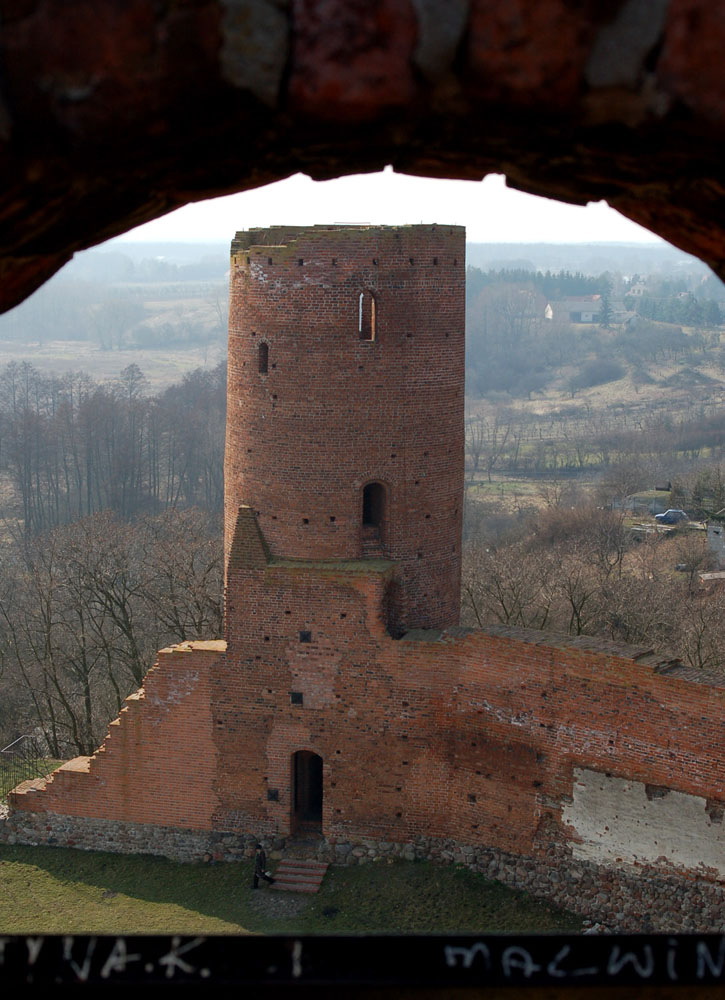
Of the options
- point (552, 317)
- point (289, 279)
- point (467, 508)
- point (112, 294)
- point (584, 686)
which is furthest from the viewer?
point (112, 294)

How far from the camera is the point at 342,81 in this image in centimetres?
243

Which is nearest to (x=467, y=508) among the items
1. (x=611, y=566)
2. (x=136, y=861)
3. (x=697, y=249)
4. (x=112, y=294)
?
(x=611, y=566)

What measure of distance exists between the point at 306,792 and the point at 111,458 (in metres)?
40.9

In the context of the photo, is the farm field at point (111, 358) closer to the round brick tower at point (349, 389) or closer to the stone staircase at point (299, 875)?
the round brick tower at point (349, 389)

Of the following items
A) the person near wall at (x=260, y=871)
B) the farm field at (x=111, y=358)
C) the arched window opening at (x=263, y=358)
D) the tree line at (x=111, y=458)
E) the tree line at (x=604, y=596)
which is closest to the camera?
the person near wall at (x=260, y=871)

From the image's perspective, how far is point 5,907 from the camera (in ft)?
45.3

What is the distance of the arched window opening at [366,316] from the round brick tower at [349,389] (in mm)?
18

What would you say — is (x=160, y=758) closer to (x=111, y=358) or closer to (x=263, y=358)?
(x=263, y=358)


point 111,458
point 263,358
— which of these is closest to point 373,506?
point 263,358

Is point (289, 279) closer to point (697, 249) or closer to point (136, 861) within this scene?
point (136, 861)

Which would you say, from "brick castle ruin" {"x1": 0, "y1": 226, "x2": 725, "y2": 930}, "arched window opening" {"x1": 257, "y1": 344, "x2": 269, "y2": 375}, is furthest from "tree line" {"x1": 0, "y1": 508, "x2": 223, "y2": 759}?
"arched window opening" {"x1": 257, "y1": 344, "x2": 269, "y2": 375}

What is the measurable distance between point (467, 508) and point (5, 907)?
119ft

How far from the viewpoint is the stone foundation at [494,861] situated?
1222 centimetres

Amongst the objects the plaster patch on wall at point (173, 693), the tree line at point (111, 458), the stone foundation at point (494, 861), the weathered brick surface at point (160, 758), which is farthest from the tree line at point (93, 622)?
the tree line at point (111, 458)
